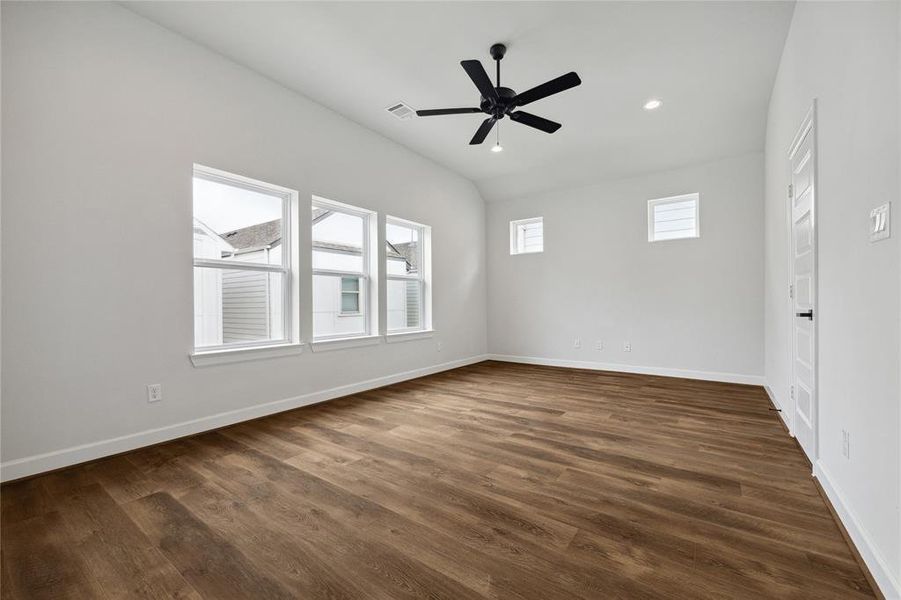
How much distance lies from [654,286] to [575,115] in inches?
106

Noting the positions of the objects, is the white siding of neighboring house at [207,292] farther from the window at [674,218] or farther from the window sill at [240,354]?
the window at [674,218]

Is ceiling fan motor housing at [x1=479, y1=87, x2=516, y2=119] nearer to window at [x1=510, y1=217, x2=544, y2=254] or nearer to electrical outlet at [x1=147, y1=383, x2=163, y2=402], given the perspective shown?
electrical outlet at [x1=147, y1=383, x2=163, y2=402]

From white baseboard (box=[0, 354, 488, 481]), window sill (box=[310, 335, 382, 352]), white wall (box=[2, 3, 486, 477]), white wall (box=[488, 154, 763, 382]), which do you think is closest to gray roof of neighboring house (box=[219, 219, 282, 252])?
white wall (box=[2, 3, 486, 477])

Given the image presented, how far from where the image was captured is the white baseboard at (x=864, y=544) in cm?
Answer: 126

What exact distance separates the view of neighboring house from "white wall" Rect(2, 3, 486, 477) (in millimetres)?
213

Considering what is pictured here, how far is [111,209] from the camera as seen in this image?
2600 mm

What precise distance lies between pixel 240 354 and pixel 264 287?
696 mm

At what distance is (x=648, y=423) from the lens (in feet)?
10.5

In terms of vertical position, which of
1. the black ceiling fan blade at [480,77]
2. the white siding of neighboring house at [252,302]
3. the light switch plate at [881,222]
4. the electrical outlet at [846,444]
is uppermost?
the black ceiling fan blade at [480,77]

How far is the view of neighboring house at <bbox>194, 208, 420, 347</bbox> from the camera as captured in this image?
3.19 meters

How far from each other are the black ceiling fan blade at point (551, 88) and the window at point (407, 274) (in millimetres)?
2549

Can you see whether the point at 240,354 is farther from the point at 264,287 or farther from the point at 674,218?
the point at 674,218

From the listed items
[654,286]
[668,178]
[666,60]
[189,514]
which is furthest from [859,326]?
[668,178]

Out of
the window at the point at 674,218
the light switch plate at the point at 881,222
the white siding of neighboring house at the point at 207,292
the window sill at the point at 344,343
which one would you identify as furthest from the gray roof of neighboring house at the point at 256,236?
the window at the point at 674,218
